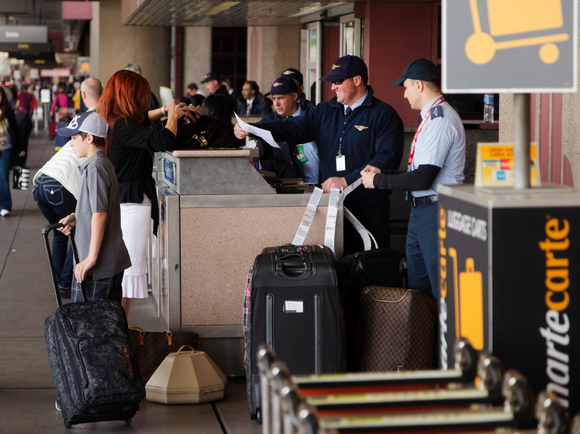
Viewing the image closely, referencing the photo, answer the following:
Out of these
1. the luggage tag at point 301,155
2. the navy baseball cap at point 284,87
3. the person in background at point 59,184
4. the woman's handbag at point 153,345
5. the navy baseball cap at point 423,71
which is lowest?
the woman's handbag at point 153,345

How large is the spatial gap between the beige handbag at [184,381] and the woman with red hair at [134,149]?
1.05 meters

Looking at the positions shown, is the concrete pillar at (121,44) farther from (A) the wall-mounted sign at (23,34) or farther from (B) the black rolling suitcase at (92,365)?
→ (B) the black rolling suitcase at (92,365)

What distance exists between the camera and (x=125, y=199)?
5023mm

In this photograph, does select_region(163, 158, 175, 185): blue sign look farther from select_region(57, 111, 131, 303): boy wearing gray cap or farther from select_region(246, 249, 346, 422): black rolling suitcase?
select_region(246, 249, 346, 422): black rolling suitcase

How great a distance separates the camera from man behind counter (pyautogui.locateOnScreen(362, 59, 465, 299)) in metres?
3.88

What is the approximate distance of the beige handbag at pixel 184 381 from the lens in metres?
4.21

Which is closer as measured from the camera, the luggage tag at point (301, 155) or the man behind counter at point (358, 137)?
the man behind counter at point (358, 137)

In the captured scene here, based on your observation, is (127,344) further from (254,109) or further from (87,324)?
(254,109)

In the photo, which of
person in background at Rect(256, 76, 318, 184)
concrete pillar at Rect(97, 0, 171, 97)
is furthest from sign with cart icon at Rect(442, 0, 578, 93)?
concrete pillar at Rect(97, 0, 171, 97)

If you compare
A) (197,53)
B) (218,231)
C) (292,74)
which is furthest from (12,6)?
(218,231)

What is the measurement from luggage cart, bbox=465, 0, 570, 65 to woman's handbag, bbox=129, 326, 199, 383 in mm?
2830

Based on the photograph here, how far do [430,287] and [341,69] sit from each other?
1.51 metres

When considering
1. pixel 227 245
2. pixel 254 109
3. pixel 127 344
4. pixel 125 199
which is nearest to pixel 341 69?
pixel 227 245

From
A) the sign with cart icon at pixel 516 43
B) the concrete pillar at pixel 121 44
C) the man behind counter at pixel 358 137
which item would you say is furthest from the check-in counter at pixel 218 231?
the concrete pillar at pixel 121 44
